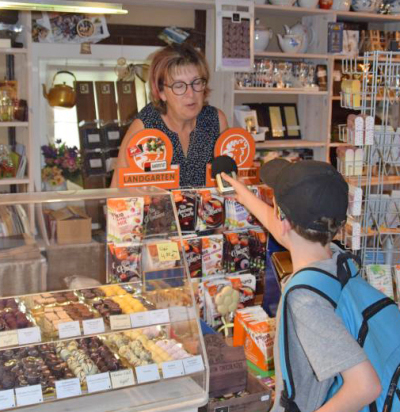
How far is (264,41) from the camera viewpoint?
18.3 feet

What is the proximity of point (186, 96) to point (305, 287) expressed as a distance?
1.93 meters

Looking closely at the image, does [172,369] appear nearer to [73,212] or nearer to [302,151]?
[73,212]

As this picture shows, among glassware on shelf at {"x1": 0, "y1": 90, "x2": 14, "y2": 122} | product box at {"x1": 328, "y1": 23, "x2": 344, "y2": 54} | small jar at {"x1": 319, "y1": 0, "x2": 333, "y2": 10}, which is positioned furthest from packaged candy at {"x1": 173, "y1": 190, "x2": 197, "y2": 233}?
small jar at {"x1": 319, "y1": 0, "x2": 333, "y2": 10}

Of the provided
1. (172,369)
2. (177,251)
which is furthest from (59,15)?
(172,369)

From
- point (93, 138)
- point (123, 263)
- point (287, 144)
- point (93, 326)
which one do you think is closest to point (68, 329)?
point (93, 326)

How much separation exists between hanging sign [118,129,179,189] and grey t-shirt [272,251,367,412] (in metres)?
1.27

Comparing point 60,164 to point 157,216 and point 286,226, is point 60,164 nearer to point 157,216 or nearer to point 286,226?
point 157,216

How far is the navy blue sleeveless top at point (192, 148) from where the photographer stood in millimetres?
3473

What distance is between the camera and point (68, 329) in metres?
2.21

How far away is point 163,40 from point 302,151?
1.67 meters

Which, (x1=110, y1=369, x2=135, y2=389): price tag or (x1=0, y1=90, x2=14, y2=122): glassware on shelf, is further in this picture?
(x1=0, y1=90, x2=14, y2=122): glassware on shelf

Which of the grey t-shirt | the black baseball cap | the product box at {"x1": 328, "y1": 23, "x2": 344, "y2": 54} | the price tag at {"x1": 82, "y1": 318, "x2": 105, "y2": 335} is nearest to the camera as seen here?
the grey t-shirt

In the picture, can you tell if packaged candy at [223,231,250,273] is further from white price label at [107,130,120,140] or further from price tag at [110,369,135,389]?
white price label at [107,130,120,140]

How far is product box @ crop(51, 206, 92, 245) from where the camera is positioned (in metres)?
2.49
